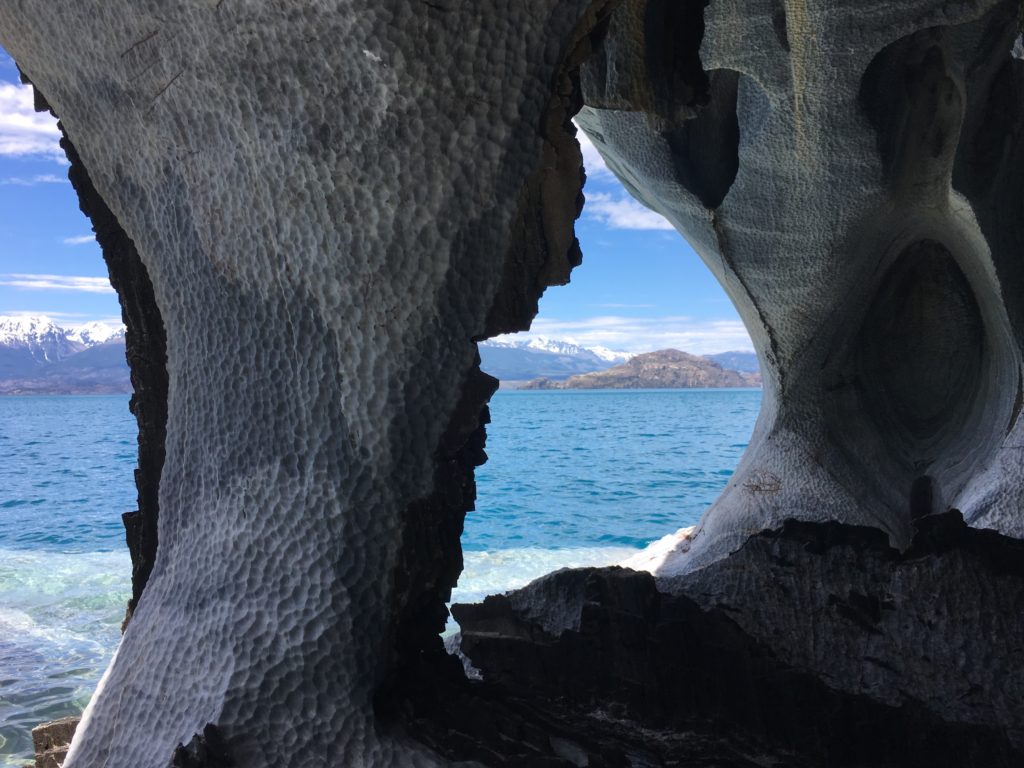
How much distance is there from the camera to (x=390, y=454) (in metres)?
1.31

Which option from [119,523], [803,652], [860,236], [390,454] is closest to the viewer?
[390,454]

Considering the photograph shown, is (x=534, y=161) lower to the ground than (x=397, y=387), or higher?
higher

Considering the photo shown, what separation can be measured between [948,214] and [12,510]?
10.9m

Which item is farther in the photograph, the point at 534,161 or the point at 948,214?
the point at 948,214

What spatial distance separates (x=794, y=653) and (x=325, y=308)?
138cm

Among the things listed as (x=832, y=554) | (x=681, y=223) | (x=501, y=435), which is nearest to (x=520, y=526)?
(x=681, y=223)

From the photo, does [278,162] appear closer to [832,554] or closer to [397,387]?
[397,387]

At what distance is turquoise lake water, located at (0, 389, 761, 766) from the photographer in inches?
180

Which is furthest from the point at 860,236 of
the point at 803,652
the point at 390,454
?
the point at 390,454

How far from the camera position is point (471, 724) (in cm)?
134

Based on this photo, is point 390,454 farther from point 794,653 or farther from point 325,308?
point 794,653

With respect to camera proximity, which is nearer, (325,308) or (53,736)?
(325,308)

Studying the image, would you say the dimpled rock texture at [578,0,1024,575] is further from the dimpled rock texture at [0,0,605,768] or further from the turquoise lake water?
the turquoise lake water

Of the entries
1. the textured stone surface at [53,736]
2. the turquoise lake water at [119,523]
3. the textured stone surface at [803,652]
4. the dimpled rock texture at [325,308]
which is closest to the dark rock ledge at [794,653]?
the textured stone surface at [803,652]
